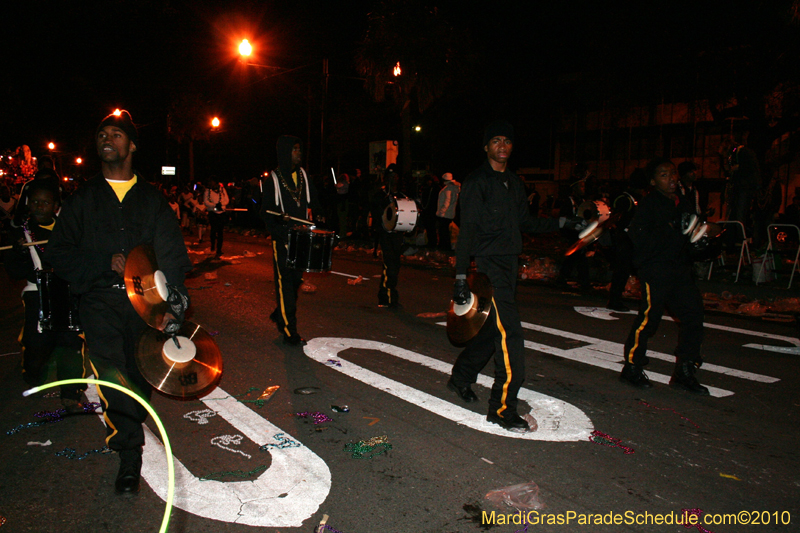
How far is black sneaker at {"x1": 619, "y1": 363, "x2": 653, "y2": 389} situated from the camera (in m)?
5.48

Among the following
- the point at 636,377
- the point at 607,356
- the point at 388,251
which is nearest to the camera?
the point at 636,377

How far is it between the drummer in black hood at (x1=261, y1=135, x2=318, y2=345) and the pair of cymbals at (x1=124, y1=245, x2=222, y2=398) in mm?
3092

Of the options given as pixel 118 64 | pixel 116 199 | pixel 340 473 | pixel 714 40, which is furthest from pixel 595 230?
pixel 118 64

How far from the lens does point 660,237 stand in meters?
5.36

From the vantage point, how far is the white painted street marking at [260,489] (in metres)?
3.30

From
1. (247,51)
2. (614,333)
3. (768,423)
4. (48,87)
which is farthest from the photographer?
(48,87)

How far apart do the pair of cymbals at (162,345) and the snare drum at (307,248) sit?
290 cm

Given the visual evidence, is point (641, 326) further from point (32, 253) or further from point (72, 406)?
point (32, 253)

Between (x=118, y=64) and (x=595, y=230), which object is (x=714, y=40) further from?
(x=118, y=64)

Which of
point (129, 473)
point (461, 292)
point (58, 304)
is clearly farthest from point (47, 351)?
point (461, 292)

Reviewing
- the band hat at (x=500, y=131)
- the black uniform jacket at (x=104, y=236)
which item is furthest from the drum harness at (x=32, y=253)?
the band hat at (x=500, y=131)

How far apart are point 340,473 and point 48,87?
30526mm

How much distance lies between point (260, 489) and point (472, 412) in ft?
6.24

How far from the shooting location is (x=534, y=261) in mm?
13383
